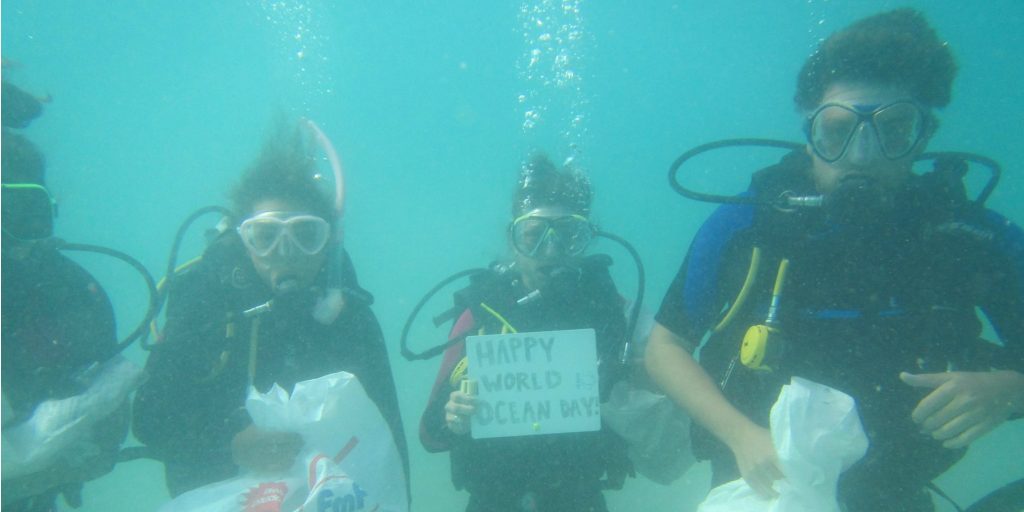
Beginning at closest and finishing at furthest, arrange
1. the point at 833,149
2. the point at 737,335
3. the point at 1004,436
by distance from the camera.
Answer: the point at 833,149, the point at 737,335, the point at 1004,436

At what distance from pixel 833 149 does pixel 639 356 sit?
1.89m

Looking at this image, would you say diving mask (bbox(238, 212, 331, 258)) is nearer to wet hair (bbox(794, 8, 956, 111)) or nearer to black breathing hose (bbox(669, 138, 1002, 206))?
black breathing hose (bbox(669, 138, 1002, 206))

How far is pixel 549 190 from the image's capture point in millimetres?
4172

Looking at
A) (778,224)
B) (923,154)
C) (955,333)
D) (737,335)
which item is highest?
(923,154)

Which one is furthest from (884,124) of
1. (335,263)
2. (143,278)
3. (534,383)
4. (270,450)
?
(143,278)

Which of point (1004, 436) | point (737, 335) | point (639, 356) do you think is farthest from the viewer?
point (1004, 436)

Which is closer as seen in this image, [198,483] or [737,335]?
[737,335]

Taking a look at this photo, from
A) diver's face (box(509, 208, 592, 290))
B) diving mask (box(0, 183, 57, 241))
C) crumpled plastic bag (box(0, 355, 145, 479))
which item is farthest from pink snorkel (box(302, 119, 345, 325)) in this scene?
diving mask (box(0, 183, 57, 241))

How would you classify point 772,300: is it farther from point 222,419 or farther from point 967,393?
point 222,419

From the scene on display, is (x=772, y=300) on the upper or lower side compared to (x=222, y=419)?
upper

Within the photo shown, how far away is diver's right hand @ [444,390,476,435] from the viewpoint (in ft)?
10.9

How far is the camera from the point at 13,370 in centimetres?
299

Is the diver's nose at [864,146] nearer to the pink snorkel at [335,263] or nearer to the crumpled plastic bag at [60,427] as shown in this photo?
the pink snorkel at [335,263]

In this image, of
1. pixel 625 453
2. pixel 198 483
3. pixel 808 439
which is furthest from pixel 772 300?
pixel 198 483
